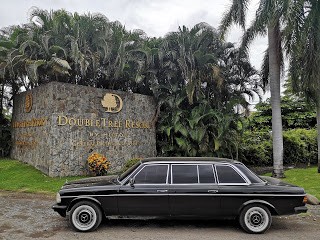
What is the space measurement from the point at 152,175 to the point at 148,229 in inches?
41.9

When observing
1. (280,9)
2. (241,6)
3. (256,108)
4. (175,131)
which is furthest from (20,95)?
(256,108)

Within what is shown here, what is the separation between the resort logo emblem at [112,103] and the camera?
13898 millimetres

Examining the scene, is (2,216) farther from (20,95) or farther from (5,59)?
(20,95)

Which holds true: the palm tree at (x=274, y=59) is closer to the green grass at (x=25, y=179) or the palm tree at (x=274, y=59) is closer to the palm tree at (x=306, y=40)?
the palm tree at (x=306, y=40)

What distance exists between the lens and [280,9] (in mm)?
11219

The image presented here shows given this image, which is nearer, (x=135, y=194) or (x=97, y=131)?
(x=135, y=194)

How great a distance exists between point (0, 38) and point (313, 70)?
45.3 feet

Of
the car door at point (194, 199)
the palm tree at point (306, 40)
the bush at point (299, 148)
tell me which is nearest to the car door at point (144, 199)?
the car door at point (194, 199)

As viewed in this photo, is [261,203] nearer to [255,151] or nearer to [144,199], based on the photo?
[144,199]

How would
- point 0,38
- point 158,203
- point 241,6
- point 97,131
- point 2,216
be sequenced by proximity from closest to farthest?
point 158,203, point 2,216, point 241,6, point 97,131, point 0,38

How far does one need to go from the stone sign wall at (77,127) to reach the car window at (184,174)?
748cm

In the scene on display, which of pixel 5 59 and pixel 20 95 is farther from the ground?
pixel 5 59

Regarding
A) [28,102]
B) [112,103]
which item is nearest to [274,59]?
[112,103]

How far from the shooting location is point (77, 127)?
1296 centimetres
